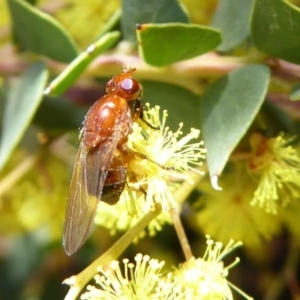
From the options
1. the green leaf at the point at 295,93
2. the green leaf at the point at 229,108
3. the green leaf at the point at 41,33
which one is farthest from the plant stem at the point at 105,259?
the green leaf at the point at 41,33

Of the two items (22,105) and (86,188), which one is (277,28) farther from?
(22,105)

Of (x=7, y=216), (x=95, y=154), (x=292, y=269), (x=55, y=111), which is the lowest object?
(x=292, y=269)

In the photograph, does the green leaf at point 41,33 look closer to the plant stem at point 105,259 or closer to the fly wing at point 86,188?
the fly wing at point 86,188

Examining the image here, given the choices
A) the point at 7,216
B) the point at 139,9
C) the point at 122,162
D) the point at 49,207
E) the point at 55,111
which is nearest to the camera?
the point at 122,162

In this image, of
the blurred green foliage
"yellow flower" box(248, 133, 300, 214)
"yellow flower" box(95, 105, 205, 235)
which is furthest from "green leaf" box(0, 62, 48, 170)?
"yellow flower" box(248, 133, 300, 214)

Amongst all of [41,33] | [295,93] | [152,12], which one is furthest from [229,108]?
[41,33]

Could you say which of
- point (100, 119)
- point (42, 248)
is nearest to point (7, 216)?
point (42, 248)

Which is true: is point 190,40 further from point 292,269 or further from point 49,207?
point 292,269
